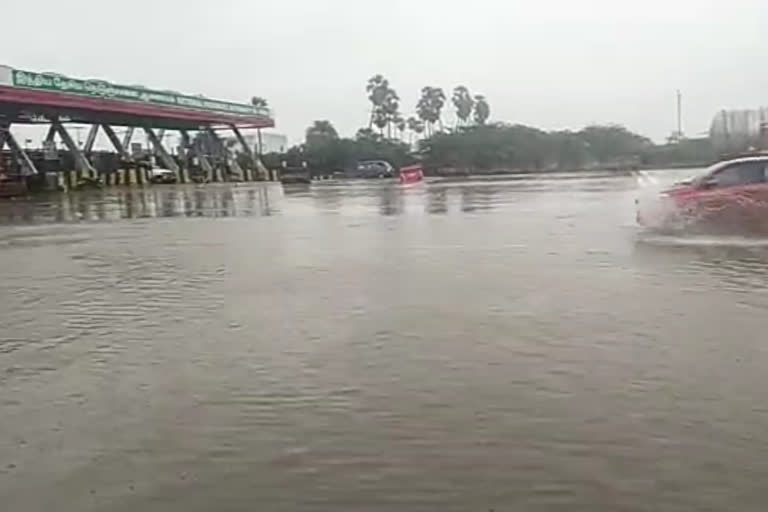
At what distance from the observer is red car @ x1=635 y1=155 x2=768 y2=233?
1398 cm

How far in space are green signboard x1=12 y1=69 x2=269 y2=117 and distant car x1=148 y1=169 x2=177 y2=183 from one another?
5.03 metres

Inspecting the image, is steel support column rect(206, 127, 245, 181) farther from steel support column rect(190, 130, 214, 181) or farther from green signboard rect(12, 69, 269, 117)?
green signboard rect(12, 69, 269, 117)

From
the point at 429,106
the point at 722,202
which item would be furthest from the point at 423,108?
the point at 722,202

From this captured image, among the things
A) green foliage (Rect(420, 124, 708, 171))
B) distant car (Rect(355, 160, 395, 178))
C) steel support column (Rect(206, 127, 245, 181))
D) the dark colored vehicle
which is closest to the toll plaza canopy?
steel support column (Rect(206, 127, 245, 181))

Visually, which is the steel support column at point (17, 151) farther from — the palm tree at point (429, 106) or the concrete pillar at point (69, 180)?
the palm tree at point (429, 106)

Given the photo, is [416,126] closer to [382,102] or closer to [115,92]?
[382,102]

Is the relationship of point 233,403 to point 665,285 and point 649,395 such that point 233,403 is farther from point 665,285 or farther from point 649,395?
point 665,285

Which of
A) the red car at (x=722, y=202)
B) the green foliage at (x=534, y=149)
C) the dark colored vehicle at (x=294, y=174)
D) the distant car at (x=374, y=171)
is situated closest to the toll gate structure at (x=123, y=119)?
the dark colored vehicle at (x=294, y=174)

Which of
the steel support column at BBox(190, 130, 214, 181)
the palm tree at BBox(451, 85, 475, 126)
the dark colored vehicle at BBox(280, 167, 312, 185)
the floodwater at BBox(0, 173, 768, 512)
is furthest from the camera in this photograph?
the palm tree at BBox(451, 85, 475, 126)

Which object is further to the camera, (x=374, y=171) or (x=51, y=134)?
(x=374, y=171)

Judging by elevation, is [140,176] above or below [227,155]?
below

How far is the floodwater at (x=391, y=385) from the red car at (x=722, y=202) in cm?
206

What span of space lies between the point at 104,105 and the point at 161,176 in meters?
11.2

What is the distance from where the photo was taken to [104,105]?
48.9 meters
